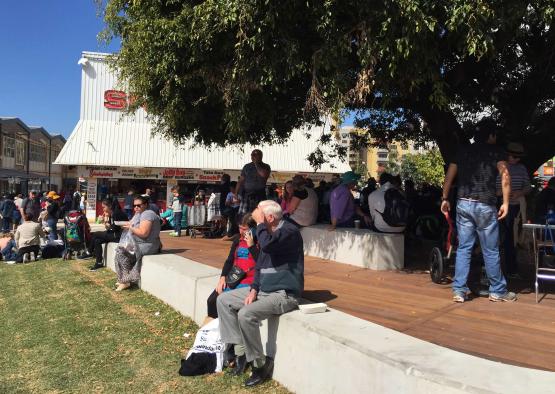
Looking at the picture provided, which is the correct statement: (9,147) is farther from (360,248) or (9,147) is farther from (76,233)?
(360,248)

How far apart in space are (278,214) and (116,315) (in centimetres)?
324

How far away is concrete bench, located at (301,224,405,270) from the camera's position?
681 cm

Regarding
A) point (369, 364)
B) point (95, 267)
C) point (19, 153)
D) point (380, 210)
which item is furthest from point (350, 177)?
point (19, 153)

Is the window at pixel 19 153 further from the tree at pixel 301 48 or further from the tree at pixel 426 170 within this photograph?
the tree at pixel 301 48

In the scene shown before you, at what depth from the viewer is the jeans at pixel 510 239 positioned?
5.85m

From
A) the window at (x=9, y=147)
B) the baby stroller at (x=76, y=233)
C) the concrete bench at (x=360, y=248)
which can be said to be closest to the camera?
the concrete bench at (x=360, y=248)

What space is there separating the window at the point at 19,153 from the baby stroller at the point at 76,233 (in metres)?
40.7

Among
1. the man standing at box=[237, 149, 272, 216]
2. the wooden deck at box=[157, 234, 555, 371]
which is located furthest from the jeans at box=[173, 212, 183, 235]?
the wooden deck at box=[157, 234, 555, 371]

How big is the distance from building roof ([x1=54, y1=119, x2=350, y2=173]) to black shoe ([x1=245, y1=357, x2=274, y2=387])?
20.3 meters

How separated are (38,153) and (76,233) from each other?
→ 173 feet

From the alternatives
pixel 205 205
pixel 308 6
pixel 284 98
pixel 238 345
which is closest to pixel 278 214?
pixel 238 345

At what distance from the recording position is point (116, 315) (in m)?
6.36

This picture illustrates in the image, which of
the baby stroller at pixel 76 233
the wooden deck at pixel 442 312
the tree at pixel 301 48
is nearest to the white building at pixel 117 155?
the baby stroller at pixel 76 233

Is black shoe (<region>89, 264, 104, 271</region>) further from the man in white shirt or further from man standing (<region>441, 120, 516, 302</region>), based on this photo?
man standing (<region>441, 120, 516, 302</region>)
